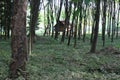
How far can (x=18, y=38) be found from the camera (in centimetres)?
938

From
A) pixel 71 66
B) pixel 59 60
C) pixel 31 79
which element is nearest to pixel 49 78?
pixel 31 79

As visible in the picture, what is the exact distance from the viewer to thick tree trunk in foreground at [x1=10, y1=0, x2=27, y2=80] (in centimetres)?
938

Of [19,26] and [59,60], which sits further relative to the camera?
[59,60]

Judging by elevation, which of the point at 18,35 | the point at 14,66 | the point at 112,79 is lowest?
the point at 112,79

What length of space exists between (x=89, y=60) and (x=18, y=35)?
7071 mm

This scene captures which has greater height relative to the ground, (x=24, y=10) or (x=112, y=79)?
(x=24, y=10)

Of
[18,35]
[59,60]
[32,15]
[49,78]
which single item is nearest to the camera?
[18,35]

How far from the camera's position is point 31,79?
9.87 metres

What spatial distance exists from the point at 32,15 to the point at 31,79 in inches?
315

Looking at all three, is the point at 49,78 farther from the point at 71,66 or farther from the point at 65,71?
the point at 71,66

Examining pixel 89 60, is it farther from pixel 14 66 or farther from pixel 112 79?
pixel 14 66

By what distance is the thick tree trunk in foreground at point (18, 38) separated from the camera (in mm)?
9375

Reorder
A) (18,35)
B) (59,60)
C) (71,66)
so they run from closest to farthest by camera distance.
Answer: (18,35), (71,66), (59,60)

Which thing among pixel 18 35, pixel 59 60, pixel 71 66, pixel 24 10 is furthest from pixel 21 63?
pixel 59 60
